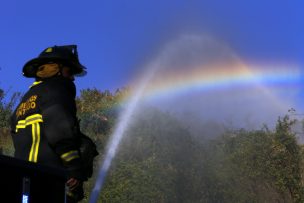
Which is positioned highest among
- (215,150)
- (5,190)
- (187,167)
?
(215,150)

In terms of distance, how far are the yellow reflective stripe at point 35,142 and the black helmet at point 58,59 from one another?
0.44m

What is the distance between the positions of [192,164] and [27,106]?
41.6 feet

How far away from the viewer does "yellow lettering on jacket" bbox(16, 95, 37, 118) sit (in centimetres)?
285

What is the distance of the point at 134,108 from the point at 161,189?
878 centimetres

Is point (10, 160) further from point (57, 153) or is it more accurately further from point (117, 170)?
point (117, 170)

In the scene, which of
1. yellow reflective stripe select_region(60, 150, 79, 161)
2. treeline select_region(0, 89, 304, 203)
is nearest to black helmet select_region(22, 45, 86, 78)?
yellow reflective stripe select_region(60, 150, 79, 161)

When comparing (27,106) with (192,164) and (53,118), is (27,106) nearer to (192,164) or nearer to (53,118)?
(53,118)

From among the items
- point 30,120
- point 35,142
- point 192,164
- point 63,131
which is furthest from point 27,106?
point 192,164

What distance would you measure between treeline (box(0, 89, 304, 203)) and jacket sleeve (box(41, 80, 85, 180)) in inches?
338

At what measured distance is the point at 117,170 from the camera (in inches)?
492

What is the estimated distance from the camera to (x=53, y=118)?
8.74 ft

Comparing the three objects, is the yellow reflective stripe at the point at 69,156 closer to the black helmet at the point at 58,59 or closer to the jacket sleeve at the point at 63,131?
the jacket sleeve at the point at 63,131

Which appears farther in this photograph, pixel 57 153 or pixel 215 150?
pixel 215 150

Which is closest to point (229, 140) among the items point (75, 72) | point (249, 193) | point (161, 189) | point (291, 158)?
point (291, 158)
